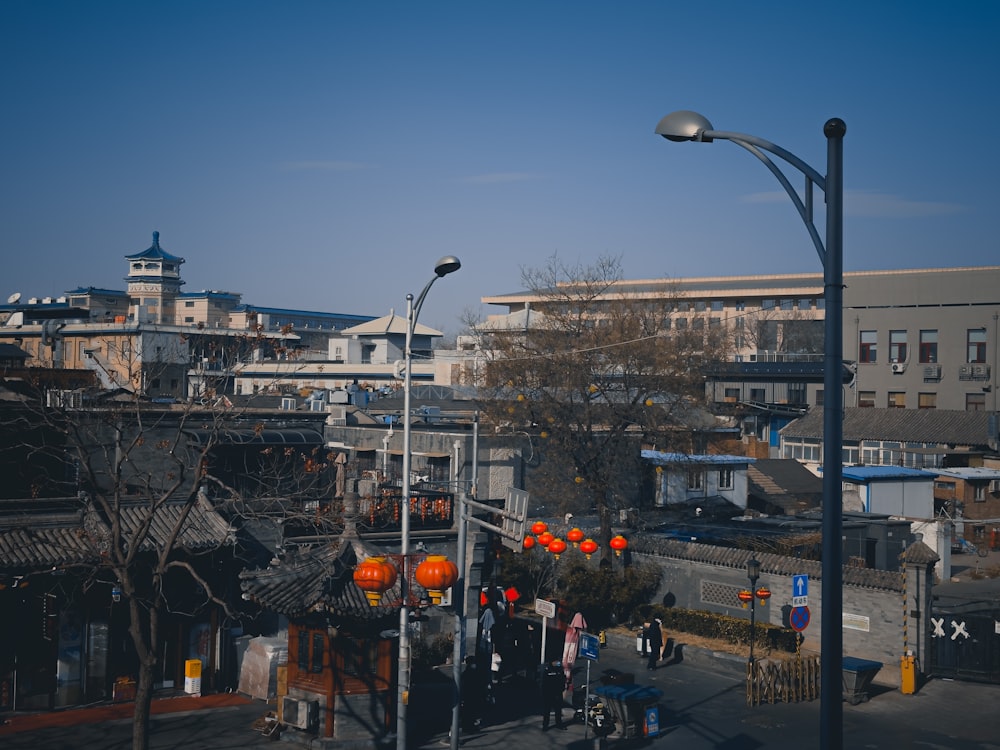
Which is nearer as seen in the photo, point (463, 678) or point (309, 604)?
point (309, 604)

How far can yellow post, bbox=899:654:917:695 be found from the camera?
24906 millimetres

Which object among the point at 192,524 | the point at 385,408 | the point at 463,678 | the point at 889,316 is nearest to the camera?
the point at 463,678

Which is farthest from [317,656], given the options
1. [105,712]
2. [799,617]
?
[799,617]

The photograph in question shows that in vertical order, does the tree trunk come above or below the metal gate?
above

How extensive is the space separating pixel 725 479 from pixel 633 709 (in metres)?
26.3

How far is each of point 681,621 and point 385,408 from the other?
20175mm

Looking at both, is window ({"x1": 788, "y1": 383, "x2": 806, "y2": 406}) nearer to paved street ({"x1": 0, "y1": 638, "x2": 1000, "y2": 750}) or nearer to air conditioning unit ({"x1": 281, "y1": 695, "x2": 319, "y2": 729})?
paved street ({"x1": 0, "y1": 638, "x2": 1000, "y2": 750})

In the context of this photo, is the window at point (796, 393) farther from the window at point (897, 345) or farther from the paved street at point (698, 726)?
the paved street at point (698, 726)

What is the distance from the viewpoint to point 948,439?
51.5 metres

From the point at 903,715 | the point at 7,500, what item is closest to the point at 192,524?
the point at 7,500

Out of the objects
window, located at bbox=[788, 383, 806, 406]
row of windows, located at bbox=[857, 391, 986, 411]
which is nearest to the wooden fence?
row of windows, located at bbox=[857, 391, 986, 411]

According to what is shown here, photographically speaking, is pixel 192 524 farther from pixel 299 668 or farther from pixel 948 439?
pixel 948 439

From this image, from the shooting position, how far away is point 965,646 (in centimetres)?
2592

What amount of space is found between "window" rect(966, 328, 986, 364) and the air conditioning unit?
47462mm
